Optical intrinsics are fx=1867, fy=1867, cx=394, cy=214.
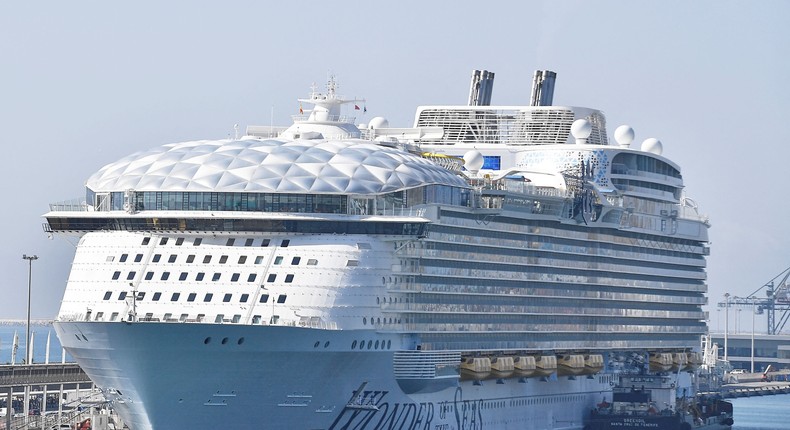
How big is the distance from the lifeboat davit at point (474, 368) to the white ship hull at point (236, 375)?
6.41 m

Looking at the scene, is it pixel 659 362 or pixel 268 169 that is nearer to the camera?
pixel 268 169

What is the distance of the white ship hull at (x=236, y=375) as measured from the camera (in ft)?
257

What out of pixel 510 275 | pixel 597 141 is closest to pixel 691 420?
pixel 597 141

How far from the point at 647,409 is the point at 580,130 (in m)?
16.8

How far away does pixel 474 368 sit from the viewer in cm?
9131

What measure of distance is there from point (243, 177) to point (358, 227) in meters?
5.54

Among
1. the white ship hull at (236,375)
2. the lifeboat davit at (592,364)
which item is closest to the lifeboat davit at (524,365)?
the lifeboat davit at (592,364)

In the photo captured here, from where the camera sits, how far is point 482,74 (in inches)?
4658

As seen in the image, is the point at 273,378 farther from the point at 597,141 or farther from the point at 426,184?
the point at 597,141

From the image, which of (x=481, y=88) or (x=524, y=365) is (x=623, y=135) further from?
(x=524, y=365)

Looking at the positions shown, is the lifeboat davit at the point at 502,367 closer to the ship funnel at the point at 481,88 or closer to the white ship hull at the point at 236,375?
the white ship hull at the point at 236,375

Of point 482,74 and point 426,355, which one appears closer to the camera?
point 426,355

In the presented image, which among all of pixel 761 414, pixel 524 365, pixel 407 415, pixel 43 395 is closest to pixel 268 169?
pixel 407 415

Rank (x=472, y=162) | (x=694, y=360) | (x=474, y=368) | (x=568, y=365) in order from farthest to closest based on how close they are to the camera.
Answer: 1. (x=694, y=360)
2. (x=568, y=365)
3. (x=472, y=162)
4. (x=474, y=368)
